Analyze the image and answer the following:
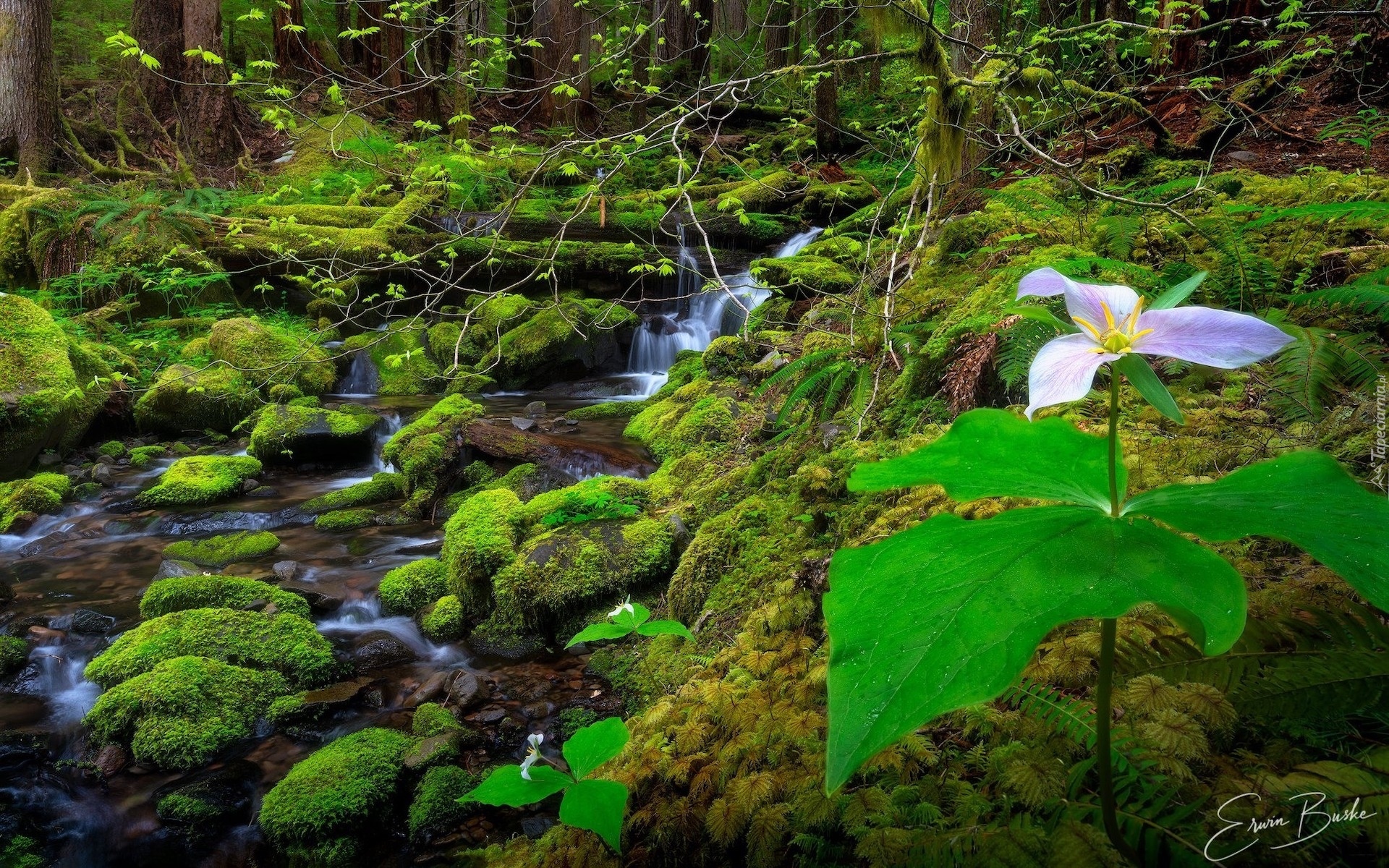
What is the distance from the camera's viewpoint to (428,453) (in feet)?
23.7

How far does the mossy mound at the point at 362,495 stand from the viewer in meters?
7.05

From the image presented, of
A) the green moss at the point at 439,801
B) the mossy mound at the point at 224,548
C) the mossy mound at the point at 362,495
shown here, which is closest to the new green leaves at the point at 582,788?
the green moss at the point at 439,801

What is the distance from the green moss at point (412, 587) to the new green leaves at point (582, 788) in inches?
143

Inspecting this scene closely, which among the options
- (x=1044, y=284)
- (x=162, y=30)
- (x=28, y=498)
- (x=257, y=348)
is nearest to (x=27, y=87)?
(x=162, y=30)

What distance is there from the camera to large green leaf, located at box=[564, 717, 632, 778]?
1.83 m

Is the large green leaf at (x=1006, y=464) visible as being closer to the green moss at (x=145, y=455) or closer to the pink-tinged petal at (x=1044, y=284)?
the pink-tinged petal at (x=1044, y=284)

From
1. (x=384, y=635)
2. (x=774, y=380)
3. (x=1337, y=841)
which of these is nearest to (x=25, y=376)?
(x=384, y=635)

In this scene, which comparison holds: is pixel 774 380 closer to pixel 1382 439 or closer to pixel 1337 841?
pixel 1382 439

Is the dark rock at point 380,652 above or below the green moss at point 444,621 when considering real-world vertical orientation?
below

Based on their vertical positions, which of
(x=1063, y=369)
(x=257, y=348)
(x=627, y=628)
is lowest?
(x=257, y=348)

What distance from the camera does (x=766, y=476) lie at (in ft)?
13.7

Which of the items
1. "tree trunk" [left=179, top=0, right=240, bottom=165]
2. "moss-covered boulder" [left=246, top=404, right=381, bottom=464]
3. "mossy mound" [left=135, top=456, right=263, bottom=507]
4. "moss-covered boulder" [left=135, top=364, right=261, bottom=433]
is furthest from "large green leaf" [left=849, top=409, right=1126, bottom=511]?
"tree trunk" [left=179, top=0, right=240, bottom=165]

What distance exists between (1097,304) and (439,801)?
3556 mm
